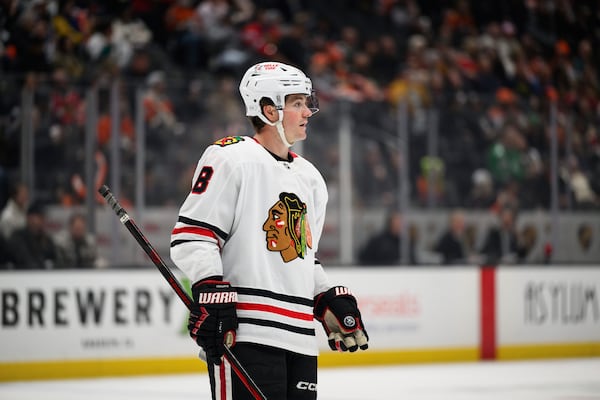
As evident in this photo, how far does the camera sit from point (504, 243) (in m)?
8.87

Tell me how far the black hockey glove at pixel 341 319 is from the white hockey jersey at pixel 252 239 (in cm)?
12

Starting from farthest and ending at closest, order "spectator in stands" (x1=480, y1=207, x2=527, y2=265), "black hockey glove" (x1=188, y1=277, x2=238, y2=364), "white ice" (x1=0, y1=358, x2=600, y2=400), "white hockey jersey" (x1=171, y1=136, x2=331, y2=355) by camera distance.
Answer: "spectator in stands" (x1=480, y1=207, x2=527, y2=265) < "white ice" (x1=0, y1=358, x2=600, y2=400) < "white hockey jersey" (x1=171, y1=136, x2=331, y2=355) < "black hockey glove" (x1=188, y1=277, x2=238, y2=364)

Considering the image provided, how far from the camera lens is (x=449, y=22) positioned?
12.3 meters

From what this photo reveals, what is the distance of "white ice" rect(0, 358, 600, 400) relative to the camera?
21.6 feet

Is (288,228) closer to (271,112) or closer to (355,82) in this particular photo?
(271,112)

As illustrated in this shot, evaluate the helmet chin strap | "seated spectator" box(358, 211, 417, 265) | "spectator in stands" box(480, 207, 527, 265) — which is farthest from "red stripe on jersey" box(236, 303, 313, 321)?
"spectator in stands" box(480, 207, 527, 265)

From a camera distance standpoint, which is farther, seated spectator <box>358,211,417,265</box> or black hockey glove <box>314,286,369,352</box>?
seated spectator <box>358,211,417,265</box>

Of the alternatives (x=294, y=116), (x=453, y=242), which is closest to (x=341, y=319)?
(x=294, y=116)

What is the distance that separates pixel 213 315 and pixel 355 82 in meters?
7.97

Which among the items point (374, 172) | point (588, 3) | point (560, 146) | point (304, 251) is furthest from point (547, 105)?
point (304, 251)

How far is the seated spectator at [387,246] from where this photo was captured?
8281 mm

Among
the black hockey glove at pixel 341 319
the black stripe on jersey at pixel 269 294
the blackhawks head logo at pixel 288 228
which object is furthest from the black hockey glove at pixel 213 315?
the black hockey glove at pixel 341 319

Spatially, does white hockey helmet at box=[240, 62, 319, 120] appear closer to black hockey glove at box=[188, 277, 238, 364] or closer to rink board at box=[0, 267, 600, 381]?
black hockey glove at box=[188, 277, 238, 364]

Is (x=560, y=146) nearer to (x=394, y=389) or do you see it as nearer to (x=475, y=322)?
(x=475, y=322)
